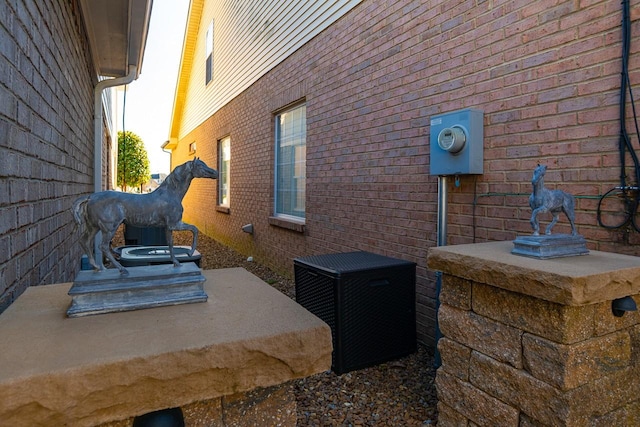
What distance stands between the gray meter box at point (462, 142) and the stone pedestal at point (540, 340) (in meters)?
0.98

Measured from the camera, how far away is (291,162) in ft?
21.3

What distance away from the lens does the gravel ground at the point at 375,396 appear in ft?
8.46

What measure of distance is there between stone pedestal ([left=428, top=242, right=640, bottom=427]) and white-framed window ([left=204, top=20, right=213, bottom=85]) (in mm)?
10787

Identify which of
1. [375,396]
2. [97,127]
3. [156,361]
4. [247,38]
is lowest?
[375,396]

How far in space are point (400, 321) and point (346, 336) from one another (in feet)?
1.64

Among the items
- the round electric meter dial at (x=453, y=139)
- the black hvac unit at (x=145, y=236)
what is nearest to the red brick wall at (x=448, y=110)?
the round electric meter dial at (x=453, y=139)

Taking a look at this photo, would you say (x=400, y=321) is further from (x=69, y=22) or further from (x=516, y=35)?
(x=69, y=22)

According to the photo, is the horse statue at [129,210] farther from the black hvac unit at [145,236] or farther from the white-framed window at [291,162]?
the black hvac unit at [145,236]

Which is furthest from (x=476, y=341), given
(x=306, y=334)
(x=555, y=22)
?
(x=555, y=22)

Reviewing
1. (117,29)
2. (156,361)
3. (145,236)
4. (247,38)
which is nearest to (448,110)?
(156,361)

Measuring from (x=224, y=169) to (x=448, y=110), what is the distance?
7806 mm

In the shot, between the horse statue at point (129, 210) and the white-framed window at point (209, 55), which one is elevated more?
the white-framed window at point (209, 55)

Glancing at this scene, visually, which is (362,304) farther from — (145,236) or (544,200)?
(145,236)

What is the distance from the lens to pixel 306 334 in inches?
51.2
